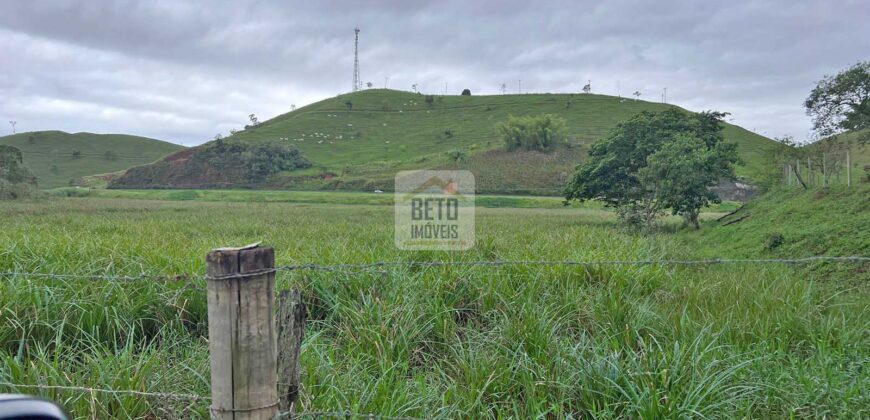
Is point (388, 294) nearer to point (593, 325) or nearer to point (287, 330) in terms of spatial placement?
point (593, 325)

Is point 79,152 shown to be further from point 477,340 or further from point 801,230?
point 477,340

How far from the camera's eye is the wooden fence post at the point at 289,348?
222 centimetres

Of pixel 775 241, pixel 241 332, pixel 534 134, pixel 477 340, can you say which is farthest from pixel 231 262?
pixel 534 134

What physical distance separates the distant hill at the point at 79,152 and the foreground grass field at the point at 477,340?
8841cm

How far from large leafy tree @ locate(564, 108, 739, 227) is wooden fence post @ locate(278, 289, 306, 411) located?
15.8 meters

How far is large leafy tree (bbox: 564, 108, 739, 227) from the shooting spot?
1708 centimetres

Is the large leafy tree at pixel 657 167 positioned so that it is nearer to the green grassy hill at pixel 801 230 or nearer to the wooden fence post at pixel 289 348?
the green grassy hill at pixel 801 230

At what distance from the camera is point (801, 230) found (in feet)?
35.7

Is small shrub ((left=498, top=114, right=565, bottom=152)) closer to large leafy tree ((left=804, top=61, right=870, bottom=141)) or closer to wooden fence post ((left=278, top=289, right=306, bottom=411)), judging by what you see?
large leafy tree ((left=804, top=61, right=870, bottom=141))

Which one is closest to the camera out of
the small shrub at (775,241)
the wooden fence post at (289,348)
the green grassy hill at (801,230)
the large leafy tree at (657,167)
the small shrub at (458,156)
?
the wooden fence post at (289,348)

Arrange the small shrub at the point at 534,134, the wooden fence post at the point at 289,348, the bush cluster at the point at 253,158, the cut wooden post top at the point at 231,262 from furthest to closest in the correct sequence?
the small shrub at the point at 534,134
the bush cluster at the point at 253,158
the wooden fence post at the point at 289,348
the cut wooden post top at the point at 231,262

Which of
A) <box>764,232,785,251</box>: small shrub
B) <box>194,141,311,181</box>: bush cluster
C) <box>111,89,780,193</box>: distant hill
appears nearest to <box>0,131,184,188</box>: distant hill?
<box>111,89,780,193</box>: distant hill

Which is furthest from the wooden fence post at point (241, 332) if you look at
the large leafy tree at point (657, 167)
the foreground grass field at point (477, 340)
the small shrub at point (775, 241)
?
the large leafy tree at point (657, 167)

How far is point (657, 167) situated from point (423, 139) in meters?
70.2
